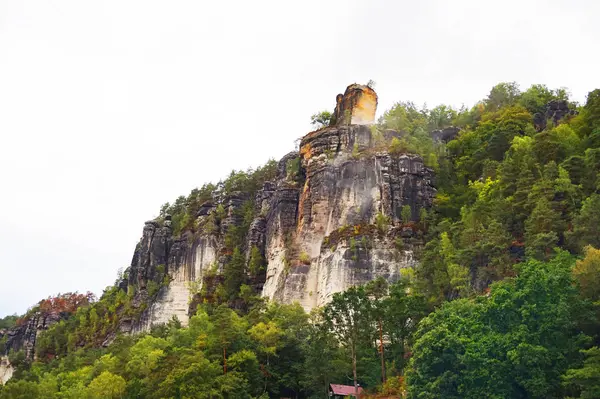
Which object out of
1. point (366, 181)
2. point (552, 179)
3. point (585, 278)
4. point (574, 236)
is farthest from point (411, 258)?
point (585, 278)

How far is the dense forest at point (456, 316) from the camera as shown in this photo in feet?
98.0

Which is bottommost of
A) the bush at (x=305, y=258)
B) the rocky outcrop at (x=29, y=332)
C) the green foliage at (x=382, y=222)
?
the rocky outcrop at (x=29, y=332)

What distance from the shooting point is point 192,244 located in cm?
6881

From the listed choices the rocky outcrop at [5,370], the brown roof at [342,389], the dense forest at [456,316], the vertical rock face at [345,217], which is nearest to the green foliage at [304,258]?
the vertical rock face at [345,217]

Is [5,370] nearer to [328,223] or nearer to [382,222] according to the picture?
[328,223]

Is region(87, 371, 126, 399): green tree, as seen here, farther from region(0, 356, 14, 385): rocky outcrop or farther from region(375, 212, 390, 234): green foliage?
region(0, 356, 14, 385): rocky outcrop

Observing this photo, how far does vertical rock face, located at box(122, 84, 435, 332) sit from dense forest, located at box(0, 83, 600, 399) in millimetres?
1740

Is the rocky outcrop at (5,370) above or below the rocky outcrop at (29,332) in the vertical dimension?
below

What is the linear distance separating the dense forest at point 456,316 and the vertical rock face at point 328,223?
68.5 inches

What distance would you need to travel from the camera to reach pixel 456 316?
33250 mm

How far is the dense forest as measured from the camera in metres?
29.9

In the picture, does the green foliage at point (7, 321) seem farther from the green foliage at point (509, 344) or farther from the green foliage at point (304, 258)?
the green foliage at point (509, 344)

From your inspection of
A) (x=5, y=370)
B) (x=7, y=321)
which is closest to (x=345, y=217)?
(x=5, y=370)

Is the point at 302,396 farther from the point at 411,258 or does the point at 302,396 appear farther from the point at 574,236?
the point at 574,236
